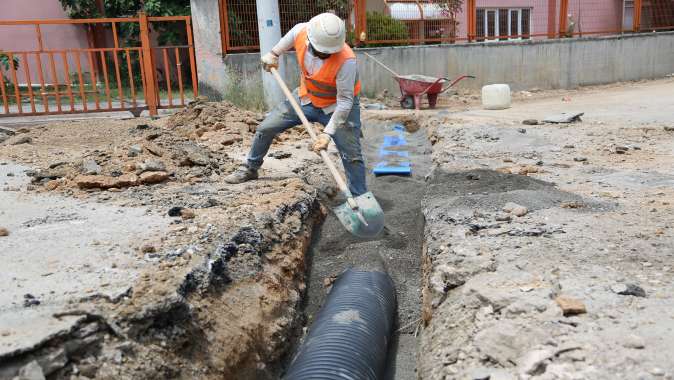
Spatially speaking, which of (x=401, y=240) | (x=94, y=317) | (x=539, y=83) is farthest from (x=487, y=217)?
(x=539, y=83)

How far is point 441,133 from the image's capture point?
7.02m

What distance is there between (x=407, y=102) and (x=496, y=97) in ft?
5.03

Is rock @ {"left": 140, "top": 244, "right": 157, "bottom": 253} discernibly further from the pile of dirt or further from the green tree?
the green tree

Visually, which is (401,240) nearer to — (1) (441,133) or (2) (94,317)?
(2) (94,317)

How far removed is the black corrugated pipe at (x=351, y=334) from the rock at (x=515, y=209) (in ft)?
3.00

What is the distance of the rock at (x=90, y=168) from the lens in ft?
14.5

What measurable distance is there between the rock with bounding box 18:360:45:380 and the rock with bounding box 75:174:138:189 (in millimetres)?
2596

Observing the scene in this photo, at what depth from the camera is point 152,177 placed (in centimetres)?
437

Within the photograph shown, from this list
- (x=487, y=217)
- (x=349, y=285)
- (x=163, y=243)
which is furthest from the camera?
(x=487, y=217)

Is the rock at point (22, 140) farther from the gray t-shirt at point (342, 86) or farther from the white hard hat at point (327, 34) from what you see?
the white hard hat at point (327, 34)

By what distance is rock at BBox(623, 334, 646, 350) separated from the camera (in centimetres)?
193

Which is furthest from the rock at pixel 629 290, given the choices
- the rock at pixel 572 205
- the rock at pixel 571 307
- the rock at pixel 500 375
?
the rock at pixel 572 205

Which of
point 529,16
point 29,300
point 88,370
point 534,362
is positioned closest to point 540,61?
point 529,16

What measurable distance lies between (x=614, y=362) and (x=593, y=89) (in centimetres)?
1168
